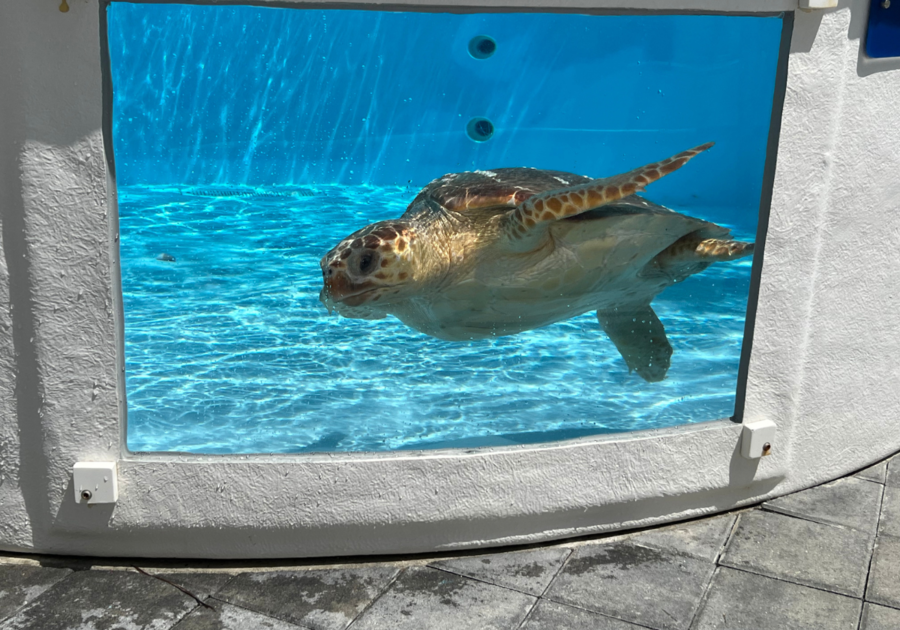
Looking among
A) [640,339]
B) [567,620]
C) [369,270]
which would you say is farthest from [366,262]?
[567,620]

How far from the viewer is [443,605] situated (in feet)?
8.41

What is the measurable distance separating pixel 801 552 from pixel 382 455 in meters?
1.36

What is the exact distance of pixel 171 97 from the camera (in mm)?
2422

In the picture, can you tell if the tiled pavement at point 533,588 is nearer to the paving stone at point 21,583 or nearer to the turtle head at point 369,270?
the paving stone at point 21,583

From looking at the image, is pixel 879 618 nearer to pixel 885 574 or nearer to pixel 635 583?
pixel 885 574

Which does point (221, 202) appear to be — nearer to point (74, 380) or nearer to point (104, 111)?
point (104, 111)

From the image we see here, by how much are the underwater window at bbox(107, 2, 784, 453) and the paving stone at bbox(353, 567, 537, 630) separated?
420mm

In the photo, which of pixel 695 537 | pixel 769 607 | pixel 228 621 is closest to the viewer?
pixel 228 621

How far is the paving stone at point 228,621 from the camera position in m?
2.44

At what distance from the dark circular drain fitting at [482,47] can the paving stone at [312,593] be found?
1.55 metres

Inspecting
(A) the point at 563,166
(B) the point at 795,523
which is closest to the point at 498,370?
(A) the point at 563,166

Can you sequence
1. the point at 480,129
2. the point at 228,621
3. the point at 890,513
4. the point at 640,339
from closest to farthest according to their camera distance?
the point at 228,621
the point at 480,129
the point at 640,339
the point at 890,513

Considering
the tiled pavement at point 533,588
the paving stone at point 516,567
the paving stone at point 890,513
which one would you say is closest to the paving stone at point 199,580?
the tiled pavement at point 533,588

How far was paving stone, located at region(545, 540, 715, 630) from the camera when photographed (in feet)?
8.33
